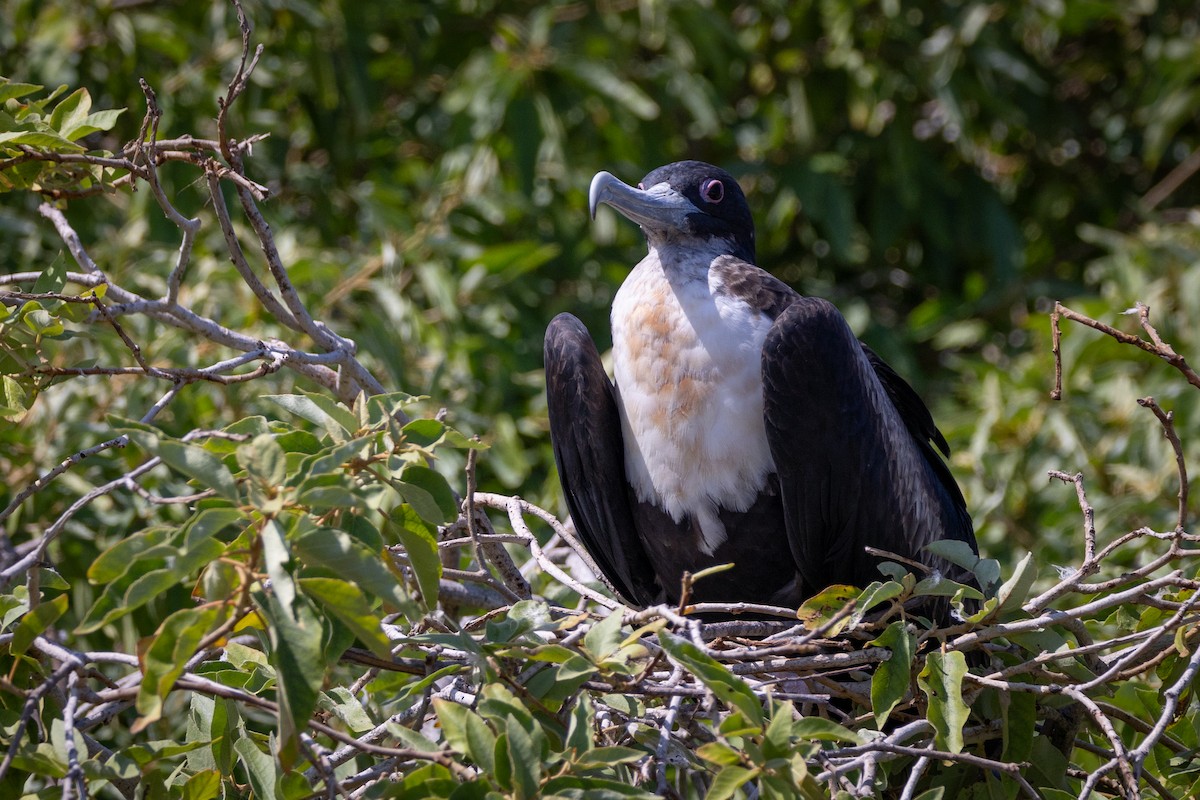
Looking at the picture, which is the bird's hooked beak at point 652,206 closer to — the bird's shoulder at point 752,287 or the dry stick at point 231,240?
the bird's shoulder at point 752,287

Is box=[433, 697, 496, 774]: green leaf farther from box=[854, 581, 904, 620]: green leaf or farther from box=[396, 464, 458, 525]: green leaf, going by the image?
box=[854, 581, 904, 620]: green leaf

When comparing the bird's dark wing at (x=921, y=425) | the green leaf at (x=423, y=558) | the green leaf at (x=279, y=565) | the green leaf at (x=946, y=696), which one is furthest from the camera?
the bird's dark wing at (x=921, y=425)

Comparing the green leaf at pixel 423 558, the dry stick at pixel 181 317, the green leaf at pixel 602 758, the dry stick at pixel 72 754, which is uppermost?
the dry stick at pixel 181 317

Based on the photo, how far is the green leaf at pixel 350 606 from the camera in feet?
5.21

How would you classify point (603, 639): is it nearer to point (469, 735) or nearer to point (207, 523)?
point (469, 735)

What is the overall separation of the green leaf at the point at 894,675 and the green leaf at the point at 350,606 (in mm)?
811

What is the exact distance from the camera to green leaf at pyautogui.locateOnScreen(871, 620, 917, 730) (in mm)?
2006

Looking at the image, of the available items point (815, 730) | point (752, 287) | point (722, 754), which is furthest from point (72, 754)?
point (752, 287)

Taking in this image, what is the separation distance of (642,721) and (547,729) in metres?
0.19

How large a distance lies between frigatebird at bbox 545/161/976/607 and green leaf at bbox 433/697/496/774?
948 mm

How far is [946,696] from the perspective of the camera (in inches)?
78.1

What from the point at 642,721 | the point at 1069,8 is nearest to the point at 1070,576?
the point at 642,721

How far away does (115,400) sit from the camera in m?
3.39

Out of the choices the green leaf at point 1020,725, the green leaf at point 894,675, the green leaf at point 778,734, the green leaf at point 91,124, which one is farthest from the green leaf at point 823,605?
the green leaf at point 91,124
